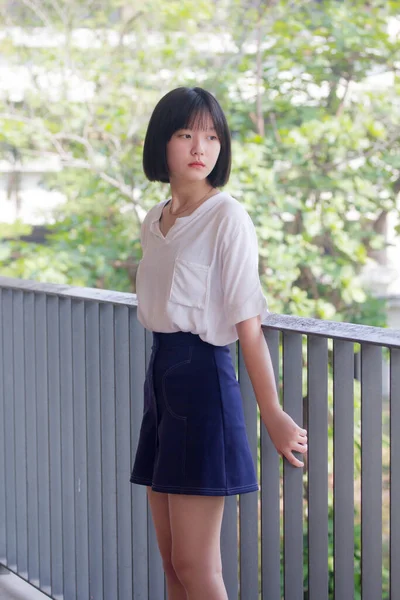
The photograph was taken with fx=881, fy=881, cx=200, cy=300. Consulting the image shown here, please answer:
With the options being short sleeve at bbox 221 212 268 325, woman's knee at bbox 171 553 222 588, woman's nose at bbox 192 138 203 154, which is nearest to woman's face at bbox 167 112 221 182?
woman's nose at bbox 192 138 203 154

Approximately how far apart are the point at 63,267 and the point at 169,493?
18.1ft

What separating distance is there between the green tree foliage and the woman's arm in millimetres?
4598

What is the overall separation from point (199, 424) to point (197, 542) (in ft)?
0.68

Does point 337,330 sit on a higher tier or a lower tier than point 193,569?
higher

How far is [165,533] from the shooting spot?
162 cm

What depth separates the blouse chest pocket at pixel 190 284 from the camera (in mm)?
1457

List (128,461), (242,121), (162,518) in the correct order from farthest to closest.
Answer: (242,121), (128,461), (162,518)

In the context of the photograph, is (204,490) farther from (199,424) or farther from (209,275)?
(209,275)

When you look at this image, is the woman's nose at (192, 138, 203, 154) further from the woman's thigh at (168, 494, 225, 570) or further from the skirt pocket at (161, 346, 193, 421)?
the woman's thigh at (168, 494, 225, 570)

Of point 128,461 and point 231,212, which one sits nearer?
point 231,212

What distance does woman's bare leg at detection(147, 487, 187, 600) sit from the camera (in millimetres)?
1606

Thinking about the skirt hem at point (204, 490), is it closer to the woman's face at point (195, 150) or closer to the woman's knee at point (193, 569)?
the woman's knee at point (193, 569)

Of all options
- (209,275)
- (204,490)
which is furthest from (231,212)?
(204,490)

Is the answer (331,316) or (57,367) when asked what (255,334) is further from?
(331,316)
